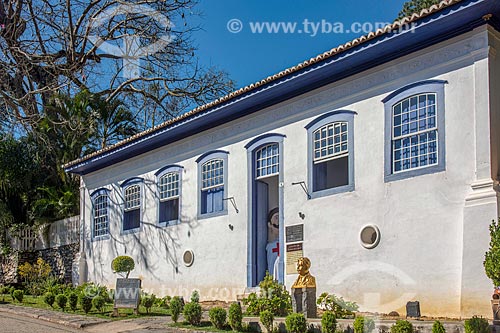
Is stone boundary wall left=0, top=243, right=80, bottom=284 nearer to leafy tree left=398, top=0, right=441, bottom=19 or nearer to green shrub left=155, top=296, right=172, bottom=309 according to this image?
green shrub left=155, top=296, right=172, bottom=309

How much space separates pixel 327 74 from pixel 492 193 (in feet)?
14.7

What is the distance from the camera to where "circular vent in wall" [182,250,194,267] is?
17047mm

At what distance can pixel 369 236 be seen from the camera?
12.5 metres

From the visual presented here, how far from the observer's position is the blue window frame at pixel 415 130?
37.8 feet

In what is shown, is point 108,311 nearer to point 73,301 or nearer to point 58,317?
point 73,301

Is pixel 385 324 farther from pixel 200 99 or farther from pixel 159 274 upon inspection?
pixel 200 99

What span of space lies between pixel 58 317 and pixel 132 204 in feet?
20.7

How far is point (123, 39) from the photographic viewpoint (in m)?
27.4

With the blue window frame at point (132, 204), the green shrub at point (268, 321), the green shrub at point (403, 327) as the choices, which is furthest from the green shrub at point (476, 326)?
the blue window frame at point (132, 204)

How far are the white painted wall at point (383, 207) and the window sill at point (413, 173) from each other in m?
0.08

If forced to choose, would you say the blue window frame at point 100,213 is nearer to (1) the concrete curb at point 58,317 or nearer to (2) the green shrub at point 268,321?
(1) the concrete curb at point 58,317

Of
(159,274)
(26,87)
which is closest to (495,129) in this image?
(159,274)

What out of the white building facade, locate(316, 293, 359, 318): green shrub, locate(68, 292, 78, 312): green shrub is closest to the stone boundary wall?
the white building facade

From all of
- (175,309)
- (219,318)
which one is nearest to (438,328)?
(219,318)
